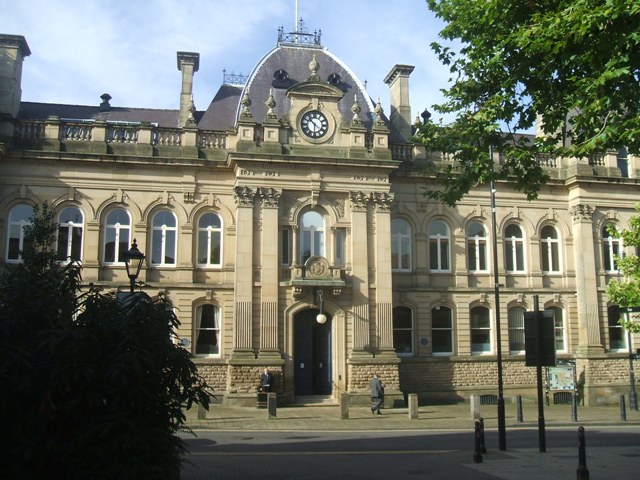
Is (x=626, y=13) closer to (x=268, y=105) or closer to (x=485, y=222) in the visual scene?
(x=268, y=105)

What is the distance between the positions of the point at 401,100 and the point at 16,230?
19.9 m

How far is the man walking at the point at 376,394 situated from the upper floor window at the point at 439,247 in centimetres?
780

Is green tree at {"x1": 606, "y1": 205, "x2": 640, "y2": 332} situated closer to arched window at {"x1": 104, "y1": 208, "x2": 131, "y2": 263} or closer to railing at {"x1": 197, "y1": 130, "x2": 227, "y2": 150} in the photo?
railing at {"x1": 197, "y1": 130, "x2": 227, "y2": 150}

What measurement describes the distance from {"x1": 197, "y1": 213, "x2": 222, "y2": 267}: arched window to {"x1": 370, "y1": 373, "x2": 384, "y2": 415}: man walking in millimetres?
8852

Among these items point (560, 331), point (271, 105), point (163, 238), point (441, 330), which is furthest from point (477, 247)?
point (163, 238)

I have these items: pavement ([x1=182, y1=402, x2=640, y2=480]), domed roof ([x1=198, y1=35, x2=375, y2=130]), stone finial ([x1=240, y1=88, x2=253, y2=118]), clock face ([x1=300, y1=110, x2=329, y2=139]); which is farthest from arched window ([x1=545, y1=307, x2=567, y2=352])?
stone finial ([x1=240, y1=88, x2=253, y2=118])

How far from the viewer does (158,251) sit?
98.9 ft

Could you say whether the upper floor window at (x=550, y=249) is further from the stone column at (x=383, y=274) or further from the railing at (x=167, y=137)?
the railing at (x=167, y=137)

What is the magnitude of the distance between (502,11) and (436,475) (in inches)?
391

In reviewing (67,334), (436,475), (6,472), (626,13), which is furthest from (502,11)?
(6,472)

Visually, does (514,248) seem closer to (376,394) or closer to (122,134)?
(376,394)

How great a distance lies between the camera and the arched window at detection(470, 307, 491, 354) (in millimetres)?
32344

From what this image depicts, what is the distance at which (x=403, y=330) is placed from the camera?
104ft

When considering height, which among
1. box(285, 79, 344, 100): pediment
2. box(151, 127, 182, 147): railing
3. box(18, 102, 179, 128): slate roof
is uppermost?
box(18, 102, 179, 128): slate roof
